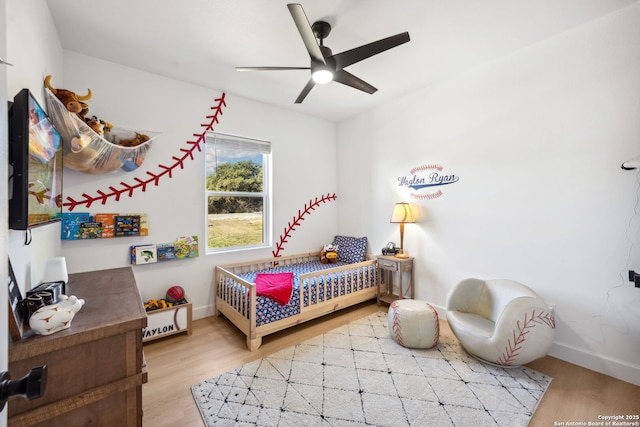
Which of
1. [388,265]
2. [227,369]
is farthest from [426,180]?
[227,369]

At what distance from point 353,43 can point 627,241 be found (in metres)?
2.55

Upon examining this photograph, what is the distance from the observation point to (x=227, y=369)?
206 centimetres

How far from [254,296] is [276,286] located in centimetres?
36

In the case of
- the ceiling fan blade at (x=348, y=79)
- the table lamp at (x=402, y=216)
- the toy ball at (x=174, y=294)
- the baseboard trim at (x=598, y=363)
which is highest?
the ceiling fan blade at (x=348, y=79)

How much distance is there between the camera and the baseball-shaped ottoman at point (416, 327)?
229 centimetres

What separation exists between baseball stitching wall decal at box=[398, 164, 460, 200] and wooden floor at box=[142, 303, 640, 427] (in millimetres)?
1444

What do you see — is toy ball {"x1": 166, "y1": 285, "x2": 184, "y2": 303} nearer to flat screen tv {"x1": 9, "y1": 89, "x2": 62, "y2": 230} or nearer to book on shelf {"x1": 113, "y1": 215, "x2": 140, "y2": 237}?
book on shelf {"x1": 113, "y1": 215, "x2": 140, "y2": 237}

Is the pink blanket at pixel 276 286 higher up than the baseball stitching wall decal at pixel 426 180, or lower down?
lower down

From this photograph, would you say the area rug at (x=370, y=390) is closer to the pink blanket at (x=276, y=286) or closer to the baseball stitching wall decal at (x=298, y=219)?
the pink blanket at (x=276, y=286)

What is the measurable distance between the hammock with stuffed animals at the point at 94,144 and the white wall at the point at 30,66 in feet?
0.47

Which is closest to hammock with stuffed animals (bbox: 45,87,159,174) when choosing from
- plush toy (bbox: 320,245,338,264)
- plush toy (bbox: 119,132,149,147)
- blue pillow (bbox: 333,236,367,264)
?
plush toy (bbox: 119,132,149,147)

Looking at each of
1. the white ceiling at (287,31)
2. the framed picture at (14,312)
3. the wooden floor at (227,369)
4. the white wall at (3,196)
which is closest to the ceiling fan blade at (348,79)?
the white ceiling at (287,31)

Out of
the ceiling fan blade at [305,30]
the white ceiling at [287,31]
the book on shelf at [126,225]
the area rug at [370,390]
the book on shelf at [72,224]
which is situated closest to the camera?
the ceiling fan blade at [305,30]

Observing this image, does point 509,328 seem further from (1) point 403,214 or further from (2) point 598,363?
(1) point 403,214
